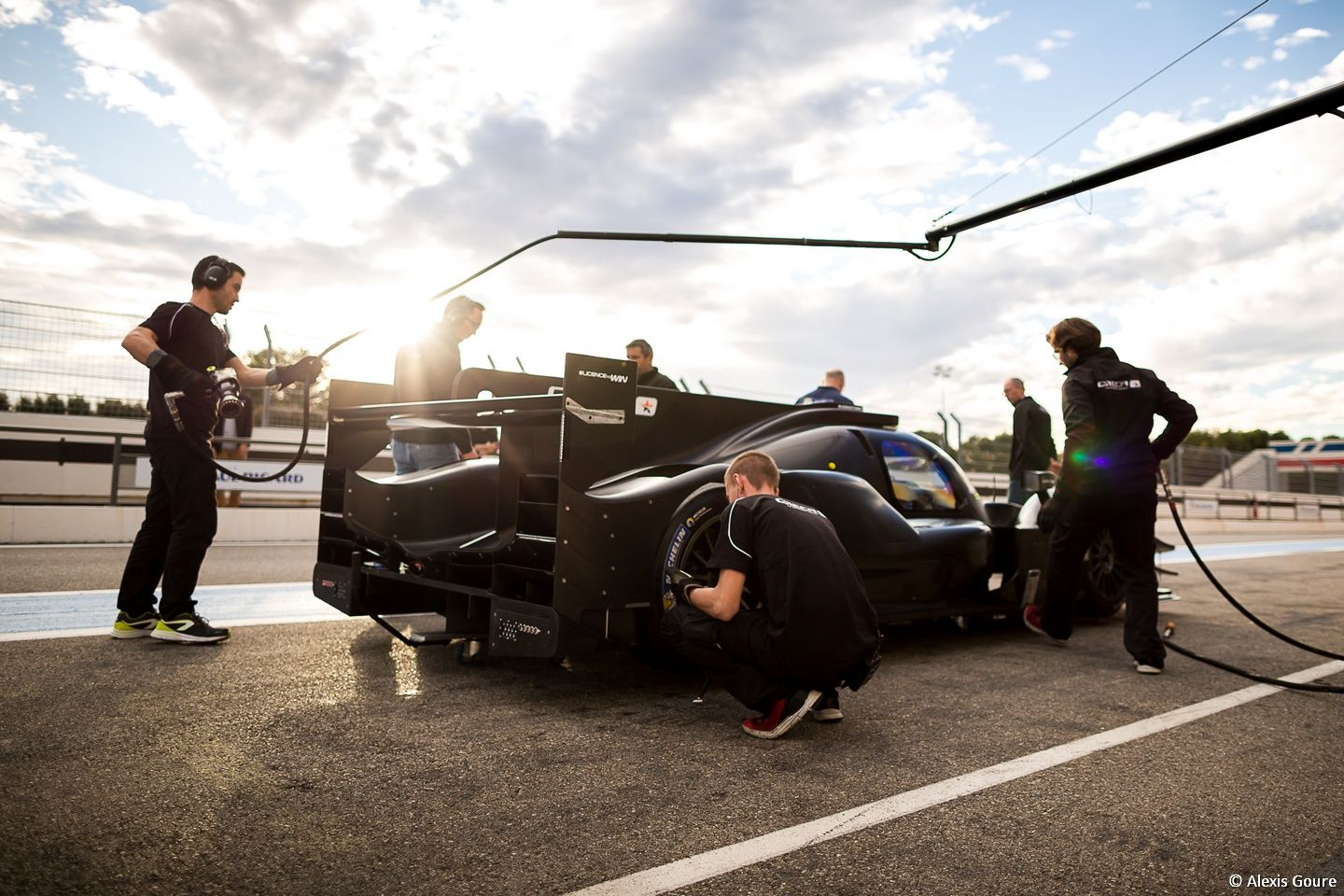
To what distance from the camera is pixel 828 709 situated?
342cm

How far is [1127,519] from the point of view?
187 inches

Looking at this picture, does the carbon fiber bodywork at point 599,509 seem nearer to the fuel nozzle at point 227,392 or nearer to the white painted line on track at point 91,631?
the fuel nozzle at point 227,392

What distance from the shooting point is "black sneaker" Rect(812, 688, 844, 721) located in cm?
339

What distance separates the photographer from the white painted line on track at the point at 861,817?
6.60ft

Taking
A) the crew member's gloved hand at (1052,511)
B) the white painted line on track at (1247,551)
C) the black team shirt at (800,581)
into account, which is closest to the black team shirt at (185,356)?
the black team shirt at (800,581)

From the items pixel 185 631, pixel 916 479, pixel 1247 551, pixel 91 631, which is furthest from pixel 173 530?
pixel 1247 551

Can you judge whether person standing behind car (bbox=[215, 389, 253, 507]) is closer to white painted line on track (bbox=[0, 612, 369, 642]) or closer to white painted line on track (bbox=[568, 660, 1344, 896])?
white painted line on track (bbox=[0, 612, 369, 642])

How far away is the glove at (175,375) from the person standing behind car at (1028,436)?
6.60 meters

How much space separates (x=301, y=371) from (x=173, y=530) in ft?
3.20

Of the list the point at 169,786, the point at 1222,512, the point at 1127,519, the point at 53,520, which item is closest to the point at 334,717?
the point at 169,786

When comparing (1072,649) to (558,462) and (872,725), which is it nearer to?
(872,725)

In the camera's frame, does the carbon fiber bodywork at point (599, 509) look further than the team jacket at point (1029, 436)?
No

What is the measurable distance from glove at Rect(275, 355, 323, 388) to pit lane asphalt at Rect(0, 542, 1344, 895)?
131 centimetres

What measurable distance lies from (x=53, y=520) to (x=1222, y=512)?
28.5 meters
